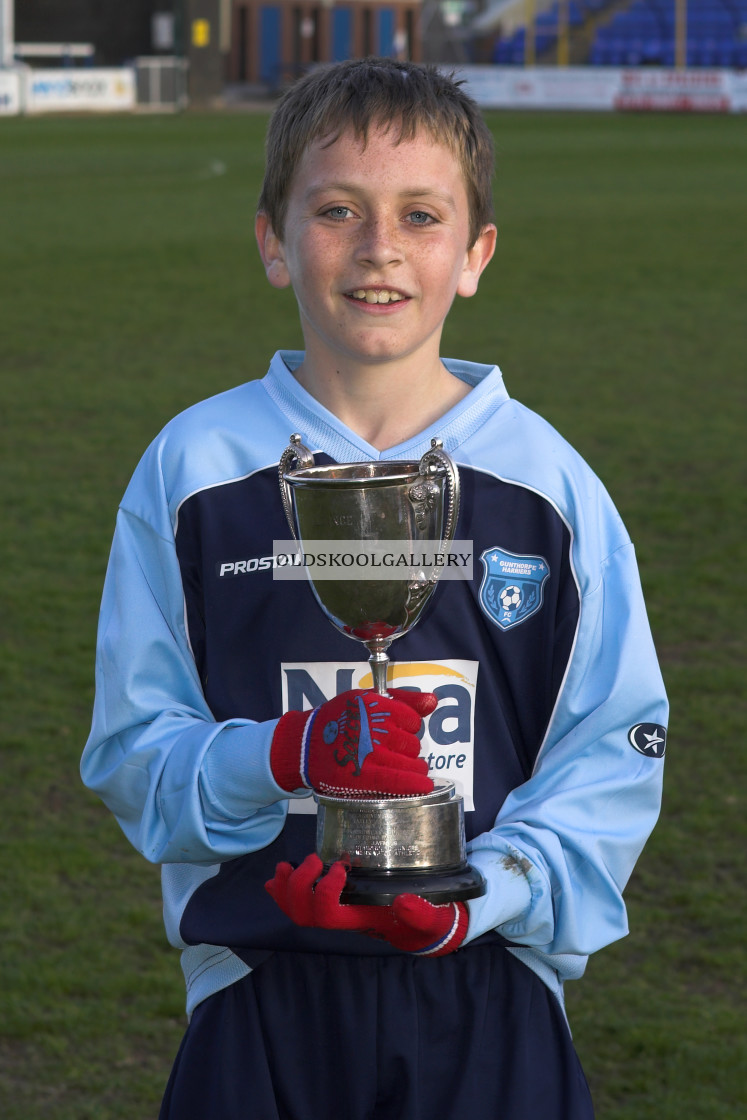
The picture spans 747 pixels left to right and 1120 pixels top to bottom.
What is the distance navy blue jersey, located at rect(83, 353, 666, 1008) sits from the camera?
5.57 ft

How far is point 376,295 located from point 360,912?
27.3 inches

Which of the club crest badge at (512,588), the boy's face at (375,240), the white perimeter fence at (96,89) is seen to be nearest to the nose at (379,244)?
the boy's face at (375,240)

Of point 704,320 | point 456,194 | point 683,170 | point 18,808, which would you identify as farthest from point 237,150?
point 456,194

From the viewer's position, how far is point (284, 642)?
176cm

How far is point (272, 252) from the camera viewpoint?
1.89m

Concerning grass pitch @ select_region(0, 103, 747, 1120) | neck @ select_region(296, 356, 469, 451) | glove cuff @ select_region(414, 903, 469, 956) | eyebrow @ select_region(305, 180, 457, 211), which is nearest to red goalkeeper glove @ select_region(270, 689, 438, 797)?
glove cuff @ select_region(414, 903, 469, 956)

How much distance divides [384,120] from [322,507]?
0.48 metres

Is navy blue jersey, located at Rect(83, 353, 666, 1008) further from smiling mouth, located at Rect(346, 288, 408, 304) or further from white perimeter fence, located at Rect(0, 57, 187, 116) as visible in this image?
white perimeter fence, located at Rect(0, 57, 187, 116)

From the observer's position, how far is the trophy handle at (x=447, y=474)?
157cm

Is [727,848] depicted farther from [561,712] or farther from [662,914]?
[561,712]

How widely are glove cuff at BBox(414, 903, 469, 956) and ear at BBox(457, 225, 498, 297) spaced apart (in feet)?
2.53

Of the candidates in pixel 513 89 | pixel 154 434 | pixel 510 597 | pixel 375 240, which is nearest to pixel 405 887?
pixel 510 597

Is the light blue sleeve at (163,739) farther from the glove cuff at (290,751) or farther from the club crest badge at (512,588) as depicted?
the club crest badge at (512,588)

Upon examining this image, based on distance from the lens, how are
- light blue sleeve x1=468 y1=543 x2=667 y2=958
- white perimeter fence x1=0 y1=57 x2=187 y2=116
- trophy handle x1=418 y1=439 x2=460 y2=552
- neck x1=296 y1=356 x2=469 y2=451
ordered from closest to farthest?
trophy handle x1=418 y1=439 x2=460 y2=552 < light blue sleeve x1=468 y1=543 x2=667 y2=958 < neck x1=296 y1=356 x2=469 y2=451 < white perimeter fence x1=0 y1=57 x2=187 y2=116
